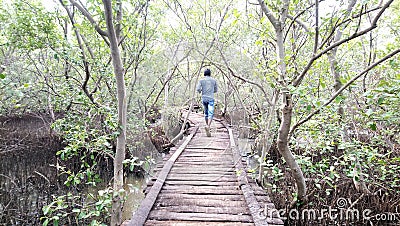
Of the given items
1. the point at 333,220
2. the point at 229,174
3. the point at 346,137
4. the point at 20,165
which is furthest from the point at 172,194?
the point at 20,165

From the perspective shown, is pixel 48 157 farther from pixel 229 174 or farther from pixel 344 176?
pixel 344 176

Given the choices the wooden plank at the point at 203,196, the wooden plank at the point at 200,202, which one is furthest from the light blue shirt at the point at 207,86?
the wooden plank at the point at 200,202

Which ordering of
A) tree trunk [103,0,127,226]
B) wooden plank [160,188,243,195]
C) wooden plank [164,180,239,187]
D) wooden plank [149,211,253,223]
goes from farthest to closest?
wooden plank [164,180,239,187] < wooden plank [160,188,243,195] < wooden plank [149,211,253,223] < tree trunk [103,0,127,226]

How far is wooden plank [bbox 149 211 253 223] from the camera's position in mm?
2598

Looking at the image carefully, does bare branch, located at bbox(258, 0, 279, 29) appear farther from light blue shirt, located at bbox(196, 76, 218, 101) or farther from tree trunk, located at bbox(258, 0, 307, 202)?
light blue shirt, located at bbox(196, 76, 218, 101)

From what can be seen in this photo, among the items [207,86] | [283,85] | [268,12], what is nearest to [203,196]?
[283,85]

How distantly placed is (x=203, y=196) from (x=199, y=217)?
51 centimetres

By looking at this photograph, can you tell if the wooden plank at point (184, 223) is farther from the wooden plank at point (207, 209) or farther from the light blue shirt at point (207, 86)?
the light blue shirt at point (207, 86)

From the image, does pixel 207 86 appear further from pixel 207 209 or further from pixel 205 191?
pixel 207 209

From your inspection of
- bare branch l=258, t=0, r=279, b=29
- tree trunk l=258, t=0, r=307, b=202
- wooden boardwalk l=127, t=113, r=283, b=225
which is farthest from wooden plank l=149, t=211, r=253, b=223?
bare branch l=258, t=0, r=279, b=29

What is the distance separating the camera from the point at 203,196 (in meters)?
3.15

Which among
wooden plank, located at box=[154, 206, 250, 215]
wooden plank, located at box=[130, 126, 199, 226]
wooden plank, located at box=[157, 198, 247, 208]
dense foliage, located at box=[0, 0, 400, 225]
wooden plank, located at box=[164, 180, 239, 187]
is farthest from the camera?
wooden plank, located at box=[164, 180, 239, 187]

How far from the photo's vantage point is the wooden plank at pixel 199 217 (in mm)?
2598

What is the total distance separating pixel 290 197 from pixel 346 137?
3.65 feet
